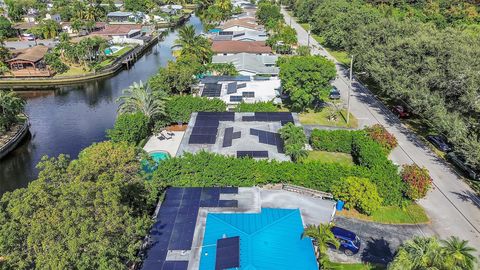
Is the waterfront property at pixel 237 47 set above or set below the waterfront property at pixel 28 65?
above

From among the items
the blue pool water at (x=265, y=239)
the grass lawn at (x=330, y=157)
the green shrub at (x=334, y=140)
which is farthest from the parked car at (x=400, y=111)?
the blue pool water at (x=265, y=239)

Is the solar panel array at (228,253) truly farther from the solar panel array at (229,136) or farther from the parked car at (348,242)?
the solar panel array at (229,136)

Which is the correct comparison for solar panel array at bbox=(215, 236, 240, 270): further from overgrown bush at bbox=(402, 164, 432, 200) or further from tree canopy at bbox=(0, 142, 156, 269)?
overgrown bush at bbox=(402, 164, 432, 200)

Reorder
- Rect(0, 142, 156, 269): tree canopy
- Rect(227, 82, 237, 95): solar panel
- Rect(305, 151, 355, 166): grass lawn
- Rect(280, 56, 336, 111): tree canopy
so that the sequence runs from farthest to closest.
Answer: Rect(227, 82, 237, 95): solar panel < Rect(280, 56, 336, 111): tree canopy < Rect(305, 151, 355, 166): grass lawn < Rect(0, 142, 156, 269): tree canopy

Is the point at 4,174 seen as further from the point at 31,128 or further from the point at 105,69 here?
the point at 105,69

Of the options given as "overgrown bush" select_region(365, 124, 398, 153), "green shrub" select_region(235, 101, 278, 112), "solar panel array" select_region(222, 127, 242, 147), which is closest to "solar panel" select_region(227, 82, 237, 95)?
"green shrub" select_region(235, 101, 278, 112)

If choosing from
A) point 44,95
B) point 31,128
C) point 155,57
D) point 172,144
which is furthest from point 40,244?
point 155,57
